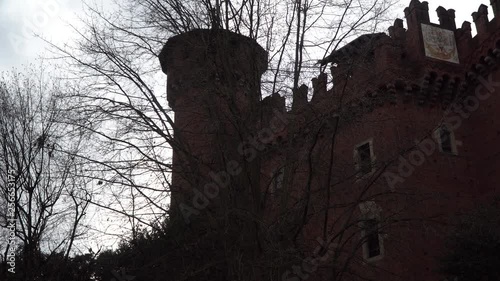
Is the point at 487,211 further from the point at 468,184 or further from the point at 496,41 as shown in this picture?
the point at 496,41

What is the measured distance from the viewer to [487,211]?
39.7 feet

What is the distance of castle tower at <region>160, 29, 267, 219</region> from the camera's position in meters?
9.72

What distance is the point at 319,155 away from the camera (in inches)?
390

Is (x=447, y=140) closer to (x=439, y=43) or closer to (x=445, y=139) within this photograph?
(x=445, y=139)

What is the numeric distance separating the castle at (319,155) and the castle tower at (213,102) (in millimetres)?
23
